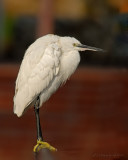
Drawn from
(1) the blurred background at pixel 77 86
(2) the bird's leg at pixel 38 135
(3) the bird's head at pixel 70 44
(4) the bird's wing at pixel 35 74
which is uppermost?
(3) the bird's head at pixel 70 44

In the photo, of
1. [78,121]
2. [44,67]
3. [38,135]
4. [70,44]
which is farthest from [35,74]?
[78,121]

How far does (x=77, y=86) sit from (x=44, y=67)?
6.93 metres

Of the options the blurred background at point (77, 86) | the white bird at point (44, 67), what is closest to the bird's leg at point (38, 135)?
the white bird at point (44, 67)

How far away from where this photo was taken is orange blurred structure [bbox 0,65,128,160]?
508cm

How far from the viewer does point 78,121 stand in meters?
7.38

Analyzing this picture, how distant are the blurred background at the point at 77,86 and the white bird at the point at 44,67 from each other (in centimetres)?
43

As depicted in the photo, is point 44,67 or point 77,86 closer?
point 44,67

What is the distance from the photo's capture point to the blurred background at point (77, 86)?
5.64m

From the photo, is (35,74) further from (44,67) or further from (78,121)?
(78,121)

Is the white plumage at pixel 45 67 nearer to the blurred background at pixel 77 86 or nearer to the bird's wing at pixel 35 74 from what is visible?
the bird's wing at pixel 35 74

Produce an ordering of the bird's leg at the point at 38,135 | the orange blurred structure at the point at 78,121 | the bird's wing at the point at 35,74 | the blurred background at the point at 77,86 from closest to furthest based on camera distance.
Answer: the bird's wing at the point at 35,74, the bird's leg at the point at 38,135, the orange blurred structure at the point at 78,121, the blurred background at the point at 77,86

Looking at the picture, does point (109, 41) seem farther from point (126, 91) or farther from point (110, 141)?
point (110, 141)

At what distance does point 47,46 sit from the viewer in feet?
14.0

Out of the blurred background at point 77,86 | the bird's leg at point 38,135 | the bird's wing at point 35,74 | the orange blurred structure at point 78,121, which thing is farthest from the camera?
the blurred background at point 77,86
